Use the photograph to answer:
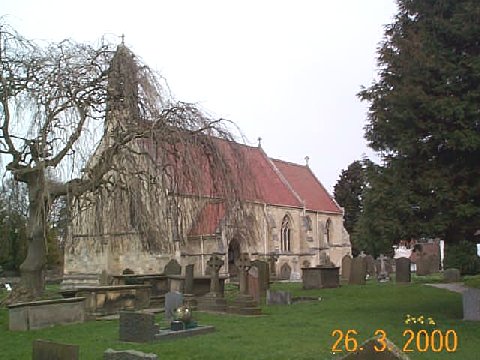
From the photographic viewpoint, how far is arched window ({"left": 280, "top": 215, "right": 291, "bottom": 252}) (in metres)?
38.6

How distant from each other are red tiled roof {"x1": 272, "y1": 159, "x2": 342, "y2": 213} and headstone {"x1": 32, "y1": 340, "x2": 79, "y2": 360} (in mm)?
36027

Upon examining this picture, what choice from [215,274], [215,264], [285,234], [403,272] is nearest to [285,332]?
[215,274]

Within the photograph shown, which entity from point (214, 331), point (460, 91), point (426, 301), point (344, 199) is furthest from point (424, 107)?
point (344, 199)

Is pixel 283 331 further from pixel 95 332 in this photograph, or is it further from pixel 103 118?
pixel 103 118

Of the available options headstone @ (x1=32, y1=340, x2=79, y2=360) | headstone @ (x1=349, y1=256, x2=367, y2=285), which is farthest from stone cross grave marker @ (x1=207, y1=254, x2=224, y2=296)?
headstone @ (x1=349, y1=256, x2=367, y2=285)

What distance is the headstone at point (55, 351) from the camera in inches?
236

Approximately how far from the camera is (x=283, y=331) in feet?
34.8

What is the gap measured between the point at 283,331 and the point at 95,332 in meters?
3.82

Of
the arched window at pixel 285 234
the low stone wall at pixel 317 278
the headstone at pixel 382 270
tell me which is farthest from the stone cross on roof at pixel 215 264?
the arched window at pixel 285 234

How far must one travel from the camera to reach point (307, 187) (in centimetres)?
4600

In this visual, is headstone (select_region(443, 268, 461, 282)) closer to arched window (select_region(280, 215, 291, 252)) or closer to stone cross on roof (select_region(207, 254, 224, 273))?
stone cross on roof (select_region(207, 254, 224, 273))

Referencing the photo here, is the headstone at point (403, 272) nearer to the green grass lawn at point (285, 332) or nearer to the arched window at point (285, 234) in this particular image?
the green grass lawn at point (285, 332)

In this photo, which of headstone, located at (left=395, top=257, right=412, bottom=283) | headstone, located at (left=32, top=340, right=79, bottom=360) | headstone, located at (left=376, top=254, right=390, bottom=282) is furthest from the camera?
headstone, located at (left=376, top=254, right=390, bottom=282)

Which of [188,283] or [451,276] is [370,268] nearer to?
[451,276]
